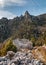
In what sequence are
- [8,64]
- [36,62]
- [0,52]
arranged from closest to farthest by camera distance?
[8,64], [36,62], [0,52]

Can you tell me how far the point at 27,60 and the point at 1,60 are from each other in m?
5.35

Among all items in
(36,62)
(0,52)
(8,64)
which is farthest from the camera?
(0,52)

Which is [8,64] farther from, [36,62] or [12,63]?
[36,62]

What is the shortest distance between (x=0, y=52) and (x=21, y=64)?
61.5ft

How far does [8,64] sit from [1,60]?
3808 mm

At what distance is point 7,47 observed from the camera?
6081cm

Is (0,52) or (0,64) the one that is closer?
(0,64)

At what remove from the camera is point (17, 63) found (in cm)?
4031

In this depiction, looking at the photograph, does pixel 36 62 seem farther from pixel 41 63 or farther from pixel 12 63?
pixel 12 63

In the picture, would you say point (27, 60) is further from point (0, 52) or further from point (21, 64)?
point (0, 52)

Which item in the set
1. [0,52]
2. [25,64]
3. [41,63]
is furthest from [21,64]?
[0,52]

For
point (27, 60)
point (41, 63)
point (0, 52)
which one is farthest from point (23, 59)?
point (0, 52)

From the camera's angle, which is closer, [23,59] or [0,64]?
[0,64]

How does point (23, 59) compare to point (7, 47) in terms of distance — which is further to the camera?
point (7, 47)
